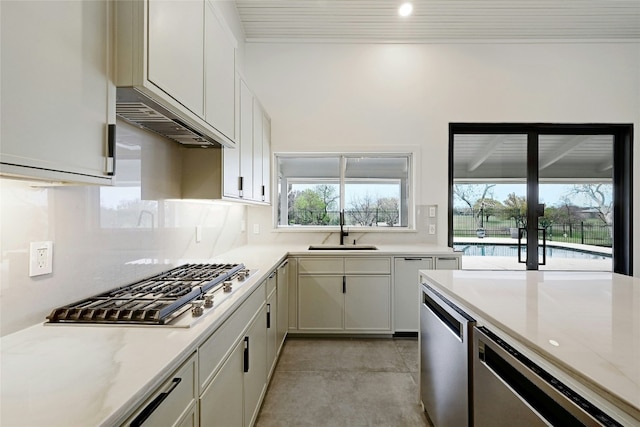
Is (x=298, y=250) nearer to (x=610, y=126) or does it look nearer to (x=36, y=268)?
(x=36, y=268)

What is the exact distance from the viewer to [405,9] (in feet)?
10.5

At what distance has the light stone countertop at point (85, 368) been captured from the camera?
0.61 metres

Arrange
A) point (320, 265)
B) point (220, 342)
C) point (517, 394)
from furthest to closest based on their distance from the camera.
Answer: point (320, 265) < point (220, 342) < point (517, 394)

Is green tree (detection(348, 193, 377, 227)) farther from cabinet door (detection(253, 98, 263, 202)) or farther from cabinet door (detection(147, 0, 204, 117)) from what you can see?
cabinet door (detection(147, 0, 204, 117))

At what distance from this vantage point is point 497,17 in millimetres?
3385

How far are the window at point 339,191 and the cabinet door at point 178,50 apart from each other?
2.34 m

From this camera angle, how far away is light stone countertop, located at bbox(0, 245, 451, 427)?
0.61m

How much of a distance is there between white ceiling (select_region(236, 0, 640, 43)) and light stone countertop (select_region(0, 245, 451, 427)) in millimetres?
3305

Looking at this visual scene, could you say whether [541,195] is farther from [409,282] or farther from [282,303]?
[282,303]

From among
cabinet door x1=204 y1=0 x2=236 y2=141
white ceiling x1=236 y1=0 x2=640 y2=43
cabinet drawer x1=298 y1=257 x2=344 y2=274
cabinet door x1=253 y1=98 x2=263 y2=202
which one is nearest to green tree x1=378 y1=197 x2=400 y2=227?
cabinet drawer x1=298 y1=257 x2=344 y2=274

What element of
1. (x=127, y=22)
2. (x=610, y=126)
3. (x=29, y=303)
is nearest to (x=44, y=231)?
(x=29, y=303)

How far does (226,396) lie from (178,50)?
1444 millimetres

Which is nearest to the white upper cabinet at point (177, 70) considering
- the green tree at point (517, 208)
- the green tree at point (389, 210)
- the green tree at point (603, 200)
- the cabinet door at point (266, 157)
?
the cabinet door at point (266, 157)

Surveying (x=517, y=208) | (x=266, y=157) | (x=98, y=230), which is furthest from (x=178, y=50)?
(x=517, y=208)
